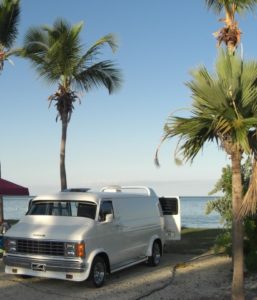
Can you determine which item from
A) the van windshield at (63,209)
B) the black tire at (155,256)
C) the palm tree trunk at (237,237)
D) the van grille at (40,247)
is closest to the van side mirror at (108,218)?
the van windshield at (63,209)

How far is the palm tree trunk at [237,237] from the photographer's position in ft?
28.6

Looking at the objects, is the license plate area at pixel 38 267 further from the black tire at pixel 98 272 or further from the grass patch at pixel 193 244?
the grass patch at pixel 193 244

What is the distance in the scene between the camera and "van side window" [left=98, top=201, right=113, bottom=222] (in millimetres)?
11305

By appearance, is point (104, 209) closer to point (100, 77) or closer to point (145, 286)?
point (145, 286)

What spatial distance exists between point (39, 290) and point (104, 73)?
11.5 metres

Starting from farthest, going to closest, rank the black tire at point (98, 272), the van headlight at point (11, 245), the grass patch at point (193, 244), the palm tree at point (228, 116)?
the grass patch at point (193, 244), the van headlight at point (11, 245), the black tire at point (98, 272), the palm tree at point (228, 116)

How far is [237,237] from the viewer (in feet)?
28.9

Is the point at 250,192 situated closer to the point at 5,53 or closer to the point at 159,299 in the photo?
the point at 159,299

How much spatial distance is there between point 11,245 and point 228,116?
5481 mm

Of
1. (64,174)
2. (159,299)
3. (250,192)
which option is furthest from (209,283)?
(64,174)

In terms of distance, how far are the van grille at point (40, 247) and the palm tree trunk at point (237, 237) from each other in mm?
3540

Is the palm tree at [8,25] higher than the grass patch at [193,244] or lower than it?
higher

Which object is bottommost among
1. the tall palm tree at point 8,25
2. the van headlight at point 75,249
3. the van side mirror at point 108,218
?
the van headlight at point 75,249

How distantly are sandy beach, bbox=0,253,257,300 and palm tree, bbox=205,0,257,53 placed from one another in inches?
196
